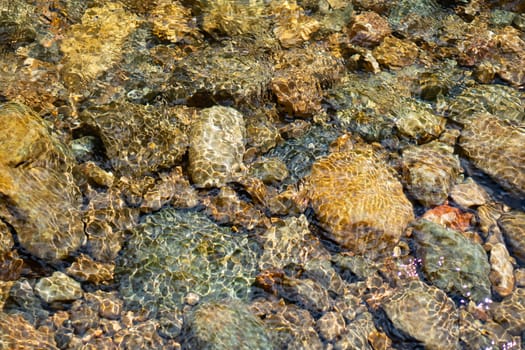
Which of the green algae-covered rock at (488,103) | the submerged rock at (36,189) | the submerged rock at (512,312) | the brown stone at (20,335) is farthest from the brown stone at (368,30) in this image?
the brown stone at (20,335)

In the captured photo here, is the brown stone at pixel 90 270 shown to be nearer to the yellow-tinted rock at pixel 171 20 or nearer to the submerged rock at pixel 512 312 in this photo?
the yellow-tinted rock at pixel 171 20

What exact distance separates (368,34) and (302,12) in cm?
100

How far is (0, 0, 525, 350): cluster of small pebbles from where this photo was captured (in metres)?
4.19

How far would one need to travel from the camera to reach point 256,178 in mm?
5148

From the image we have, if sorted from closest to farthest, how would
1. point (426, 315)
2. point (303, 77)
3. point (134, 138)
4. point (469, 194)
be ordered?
1. point (426, 315)
2. point (134, 138)
3. point (469, 194)
4. point (303, 77)

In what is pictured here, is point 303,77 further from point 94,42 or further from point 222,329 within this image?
point 222,329

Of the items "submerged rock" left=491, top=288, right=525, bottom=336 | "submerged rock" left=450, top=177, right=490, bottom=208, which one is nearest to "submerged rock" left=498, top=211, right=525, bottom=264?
"submerged rock" left=450, top=177, right=490, bottom=208

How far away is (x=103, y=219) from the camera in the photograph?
15.2 ft

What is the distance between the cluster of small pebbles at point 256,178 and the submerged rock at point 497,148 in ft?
0.07

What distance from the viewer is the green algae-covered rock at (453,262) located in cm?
452

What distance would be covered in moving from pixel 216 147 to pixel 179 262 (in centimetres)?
133

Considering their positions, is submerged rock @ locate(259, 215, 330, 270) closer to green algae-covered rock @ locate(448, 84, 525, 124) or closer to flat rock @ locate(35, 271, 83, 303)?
flat rock @ locate(35, 271, 83, 303)

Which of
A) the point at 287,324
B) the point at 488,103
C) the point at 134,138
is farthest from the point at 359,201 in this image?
the point at 488,103

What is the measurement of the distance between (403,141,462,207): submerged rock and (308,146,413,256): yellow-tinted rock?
165 millimetres
